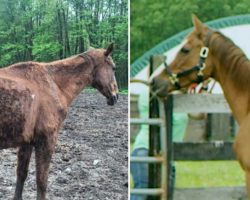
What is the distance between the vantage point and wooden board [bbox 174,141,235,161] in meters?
4.75

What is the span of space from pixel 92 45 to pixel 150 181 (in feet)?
2.88

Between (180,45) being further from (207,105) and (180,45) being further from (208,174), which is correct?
(208,174)

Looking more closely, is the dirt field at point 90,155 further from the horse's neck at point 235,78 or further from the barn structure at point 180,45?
the horse's neck at point 235,78

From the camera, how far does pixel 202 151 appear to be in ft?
15.6

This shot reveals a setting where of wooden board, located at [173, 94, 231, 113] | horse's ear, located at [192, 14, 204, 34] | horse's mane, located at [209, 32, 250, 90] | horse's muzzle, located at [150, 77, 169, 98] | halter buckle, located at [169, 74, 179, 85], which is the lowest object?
wooden board, located at [173, 94, 231, 113]

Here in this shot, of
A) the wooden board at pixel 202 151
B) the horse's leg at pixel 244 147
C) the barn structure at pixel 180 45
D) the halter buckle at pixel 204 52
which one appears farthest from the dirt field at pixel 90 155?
the horse's leg at pixel 244 147

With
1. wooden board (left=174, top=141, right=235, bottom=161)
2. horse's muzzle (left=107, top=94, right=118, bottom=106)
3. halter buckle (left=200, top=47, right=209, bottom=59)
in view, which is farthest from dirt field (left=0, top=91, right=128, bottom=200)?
halter buckle (left=200, top=47, right=209, bottom=59)

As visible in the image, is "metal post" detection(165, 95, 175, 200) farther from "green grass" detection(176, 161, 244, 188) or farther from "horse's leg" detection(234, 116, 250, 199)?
"horse's leg" detection(234, 116, 250, 199)

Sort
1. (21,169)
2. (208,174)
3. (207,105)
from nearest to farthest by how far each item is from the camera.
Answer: (21,169)
(207,105)
(208,174)

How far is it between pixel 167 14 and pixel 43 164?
115 centimetres

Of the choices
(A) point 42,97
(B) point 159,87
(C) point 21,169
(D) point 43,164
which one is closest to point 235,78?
(B) point 159,87

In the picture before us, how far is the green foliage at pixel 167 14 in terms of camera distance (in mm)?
4691

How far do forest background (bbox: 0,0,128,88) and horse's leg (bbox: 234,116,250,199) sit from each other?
726 mm

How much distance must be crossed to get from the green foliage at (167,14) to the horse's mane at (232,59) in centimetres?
26
